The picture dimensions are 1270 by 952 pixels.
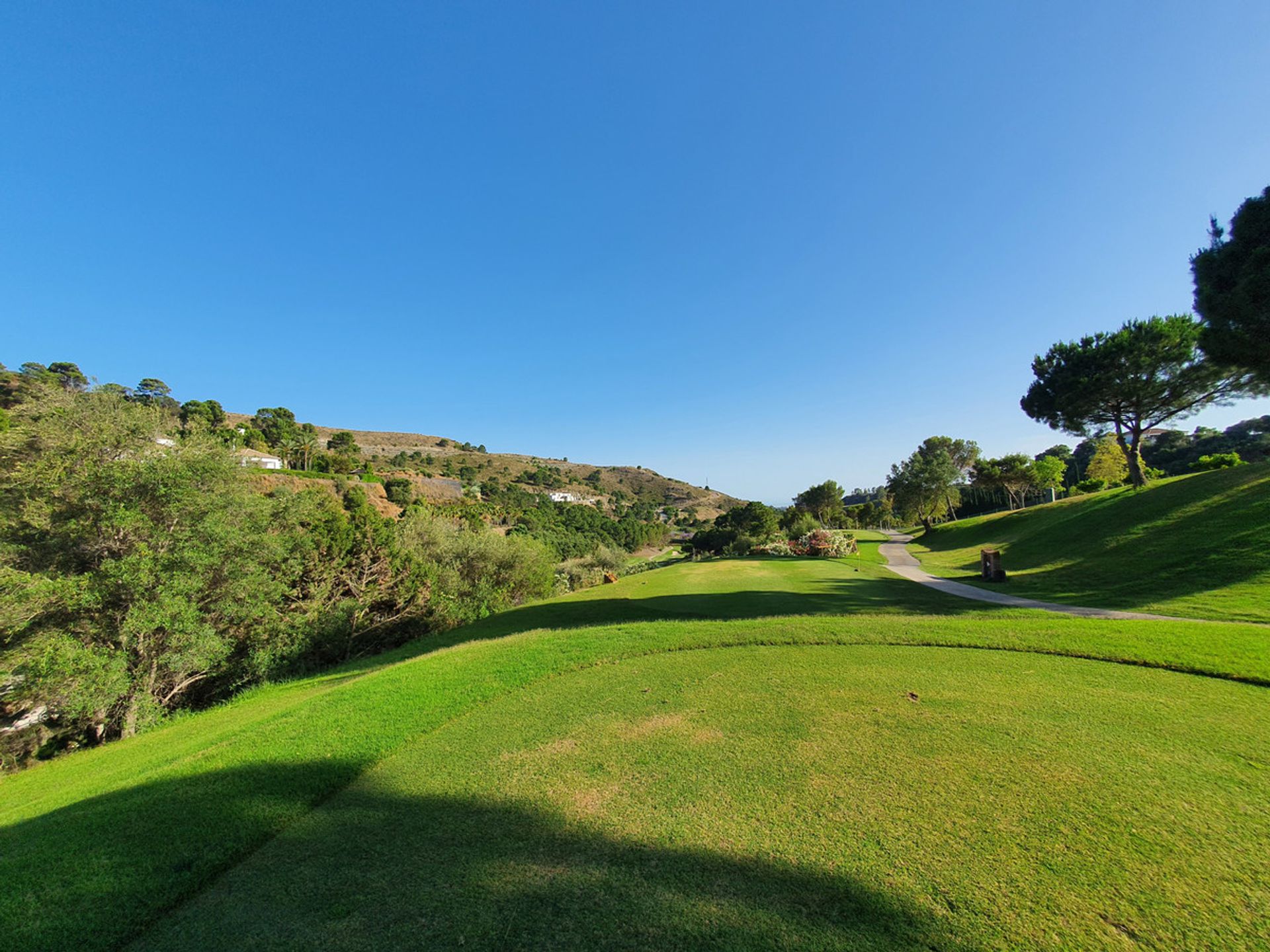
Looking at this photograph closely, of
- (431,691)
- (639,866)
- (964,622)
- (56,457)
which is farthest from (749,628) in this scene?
(56,457)

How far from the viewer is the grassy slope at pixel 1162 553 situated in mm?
10234

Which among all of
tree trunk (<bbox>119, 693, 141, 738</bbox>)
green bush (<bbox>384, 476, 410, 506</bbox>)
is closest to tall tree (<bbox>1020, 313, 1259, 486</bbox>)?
tree trunk (<bbox>119, 693, 141, 738</bbox>)

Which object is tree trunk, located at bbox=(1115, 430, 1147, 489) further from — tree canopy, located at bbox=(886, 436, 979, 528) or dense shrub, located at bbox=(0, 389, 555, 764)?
dense shrub, located at bbox=(0, 389, 555, 764)

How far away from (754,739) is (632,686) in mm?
2343

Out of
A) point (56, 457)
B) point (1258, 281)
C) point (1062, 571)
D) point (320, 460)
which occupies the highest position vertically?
point (320, 460)

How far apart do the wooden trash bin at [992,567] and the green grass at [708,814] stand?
10.1 m

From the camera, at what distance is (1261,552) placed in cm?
1139

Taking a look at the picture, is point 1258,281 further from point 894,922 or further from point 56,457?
point 56,457

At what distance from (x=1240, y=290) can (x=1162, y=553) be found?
772cm

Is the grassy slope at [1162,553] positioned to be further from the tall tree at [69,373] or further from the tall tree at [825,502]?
the tall tree at [69,373]

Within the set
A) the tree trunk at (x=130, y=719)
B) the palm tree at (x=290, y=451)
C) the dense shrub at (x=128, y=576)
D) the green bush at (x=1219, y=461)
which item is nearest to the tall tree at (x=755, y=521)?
the green bush at (x=1219, y=461)

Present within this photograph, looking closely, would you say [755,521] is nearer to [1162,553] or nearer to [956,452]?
[956,452]

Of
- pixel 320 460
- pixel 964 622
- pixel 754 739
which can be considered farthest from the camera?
pixel 320 460

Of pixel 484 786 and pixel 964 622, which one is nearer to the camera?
pixel 484 786
